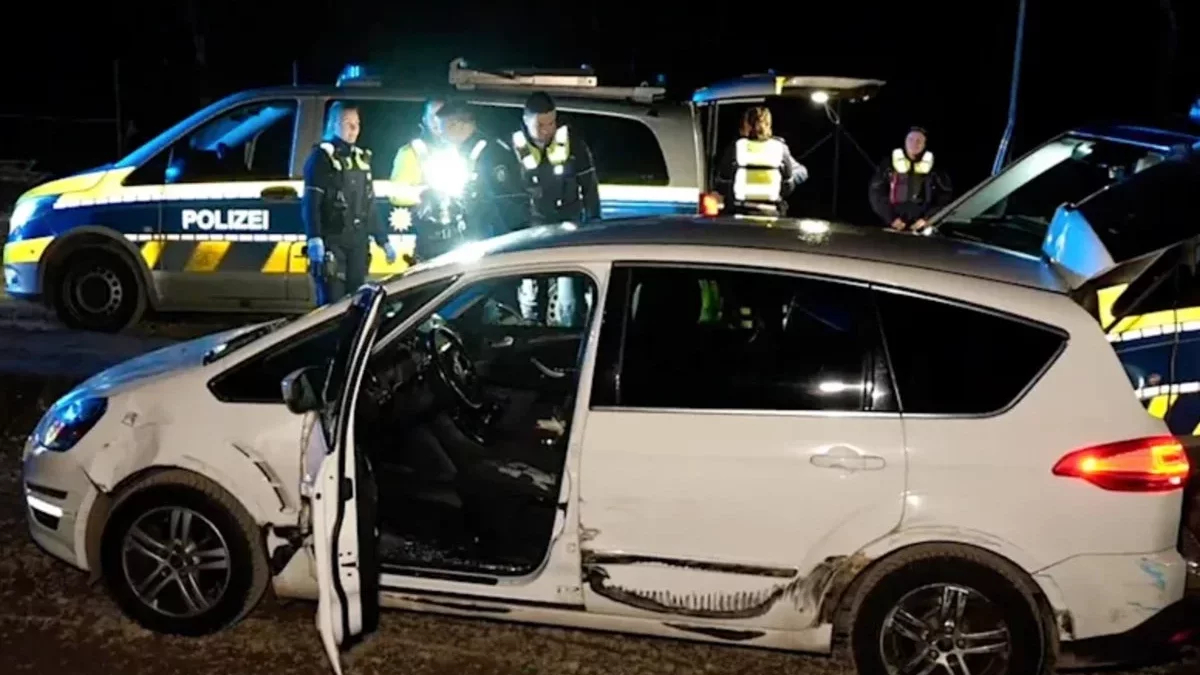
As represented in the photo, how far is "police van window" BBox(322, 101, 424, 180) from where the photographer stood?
9500 mm

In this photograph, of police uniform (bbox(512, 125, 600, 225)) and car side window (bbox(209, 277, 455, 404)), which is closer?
car side window (bbox(209, 277, 455, 404))

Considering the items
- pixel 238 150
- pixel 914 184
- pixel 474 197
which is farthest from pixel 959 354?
pixel 914 184

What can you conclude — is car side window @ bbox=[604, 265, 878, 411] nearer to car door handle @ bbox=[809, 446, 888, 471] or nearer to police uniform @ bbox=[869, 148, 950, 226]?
car door handle @ bbox=[809, 446, 888, 471]

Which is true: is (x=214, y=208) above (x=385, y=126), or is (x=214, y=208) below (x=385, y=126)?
below

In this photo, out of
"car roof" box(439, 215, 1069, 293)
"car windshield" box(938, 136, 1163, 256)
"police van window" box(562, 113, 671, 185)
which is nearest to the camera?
"car roof" box(439, 215, 1069, 293)

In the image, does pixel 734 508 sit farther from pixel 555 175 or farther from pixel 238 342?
pixel 555 175

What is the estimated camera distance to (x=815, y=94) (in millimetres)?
9906

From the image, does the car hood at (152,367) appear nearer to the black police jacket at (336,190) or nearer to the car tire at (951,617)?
the car tire at (951,617)

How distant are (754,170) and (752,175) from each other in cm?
4

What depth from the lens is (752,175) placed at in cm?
966

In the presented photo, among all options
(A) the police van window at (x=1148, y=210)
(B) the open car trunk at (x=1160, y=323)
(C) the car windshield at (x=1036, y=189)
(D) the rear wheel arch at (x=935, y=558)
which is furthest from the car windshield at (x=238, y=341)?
(C) the car windshield at (x=1036, y=189)

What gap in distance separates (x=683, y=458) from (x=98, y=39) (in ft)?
88.6

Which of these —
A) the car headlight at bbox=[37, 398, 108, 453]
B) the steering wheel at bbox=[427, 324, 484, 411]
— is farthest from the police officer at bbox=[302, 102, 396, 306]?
the car headlight at bbox=[37, 398, 108, 453]

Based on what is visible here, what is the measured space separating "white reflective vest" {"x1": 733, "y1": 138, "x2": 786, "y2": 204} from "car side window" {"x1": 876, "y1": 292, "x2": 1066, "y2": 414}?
5.42 meters
